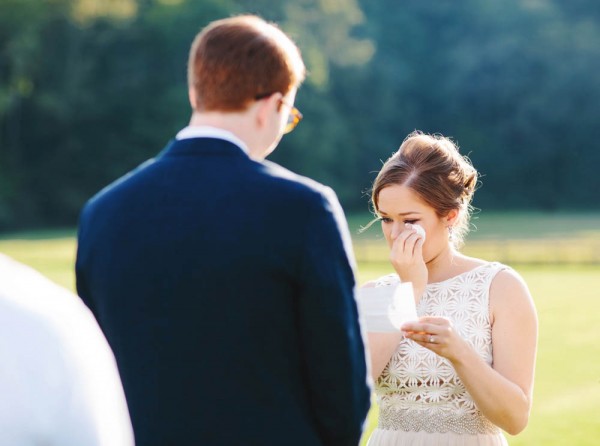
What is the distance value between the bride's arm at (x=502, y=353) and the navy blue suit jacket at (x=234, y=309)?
77 centimetres

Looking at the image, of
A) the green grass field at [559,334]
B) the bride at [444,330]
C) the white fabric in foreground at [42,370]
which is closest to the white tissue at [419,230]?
the bride at [444,330]

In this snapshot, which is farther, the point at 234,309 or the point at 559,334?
the point at 559,334

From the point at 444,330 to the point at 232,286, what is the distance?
106 cm

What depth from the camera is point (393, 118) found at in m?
79.9

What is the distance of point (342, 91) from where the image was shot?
7688 centimetres

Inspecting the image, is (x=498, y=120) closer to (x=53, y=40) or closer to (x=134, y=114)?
(x=134, y=114)

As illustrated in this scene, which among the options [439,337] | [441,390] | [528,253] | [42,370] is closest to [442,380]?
[441,390]

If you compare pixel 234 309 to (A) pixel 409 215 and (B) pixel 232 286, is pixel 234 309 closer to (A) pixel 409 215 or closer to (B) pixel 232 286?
(B) pixel 232 286

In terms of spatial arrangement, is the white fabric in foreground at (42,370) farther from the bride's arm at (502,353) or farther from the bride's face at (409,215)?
the bride's face at (409,215)

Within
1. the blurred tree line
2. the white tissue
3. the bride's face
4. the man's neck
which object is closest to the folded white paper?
the white tissue

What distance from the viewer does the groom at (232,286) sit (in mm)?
2500

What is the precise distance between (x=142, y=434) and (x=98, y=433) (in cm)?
155

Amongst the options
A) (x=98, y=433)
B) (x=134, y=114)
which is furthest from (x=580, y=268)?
(x=134, y=114)

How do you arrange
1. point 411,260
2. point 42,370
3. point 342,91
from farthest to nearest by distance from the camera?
point 342,91, point 411,260, point 42,370
